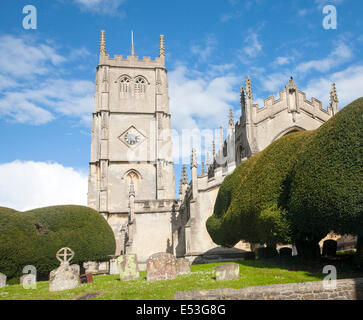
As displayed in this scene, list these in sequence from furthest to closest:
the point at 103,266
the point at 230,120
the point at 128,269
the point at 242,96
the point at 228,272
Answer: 1. the point at 230,120
2. the point at 242,96
3. the point at 103,266
4. the point at 128,269
5. the point at 228,272

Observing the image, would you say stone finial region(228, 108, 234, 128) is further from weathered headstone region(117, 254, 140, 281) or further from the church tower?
weathered headstone region(117, 254, 140, 281)

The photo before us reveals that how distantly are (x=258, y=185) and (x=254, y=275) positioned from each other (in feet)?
12.8

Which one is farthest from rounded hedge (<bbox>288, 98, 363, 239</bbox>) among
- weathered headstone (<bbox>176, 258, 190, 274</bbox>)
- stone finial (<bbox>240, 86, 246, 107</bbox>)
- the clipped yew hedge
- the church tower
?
the church tower

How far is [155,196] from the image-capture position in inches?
1622

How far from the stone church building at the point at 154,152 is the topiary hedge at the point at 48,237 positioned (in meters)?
5.11

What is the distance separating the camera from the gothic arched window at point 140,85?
45150 mm

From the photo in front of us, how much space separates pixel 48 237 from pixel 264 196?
13.2m

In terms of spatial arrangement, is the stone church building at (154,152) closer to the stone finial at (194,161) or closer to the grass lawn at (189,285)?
the stone finial at (194,161)

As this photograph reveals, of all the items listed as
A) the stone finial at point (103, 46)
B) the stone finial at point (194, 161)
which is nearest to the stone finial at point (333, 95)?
the stone finial at point (194, 161)

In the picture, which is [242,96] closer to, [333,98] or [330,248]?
[333,98]

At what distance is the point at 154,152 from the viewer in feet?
141

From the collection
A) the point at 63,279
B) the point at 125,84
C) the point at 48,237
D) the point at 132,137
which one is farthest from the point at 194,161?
the point at 125,84
